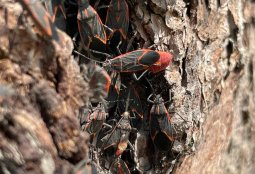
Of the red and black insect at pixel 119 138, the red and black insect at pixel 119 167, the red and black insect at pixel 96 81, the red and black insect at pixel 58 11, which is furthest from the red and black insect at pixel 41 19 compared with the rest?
the red and black insect at pixel 119 167

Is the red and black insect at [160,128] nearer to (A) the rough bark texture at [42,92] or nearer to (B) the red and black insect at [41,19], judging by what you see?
(A) the rough bark texture at [42,92]

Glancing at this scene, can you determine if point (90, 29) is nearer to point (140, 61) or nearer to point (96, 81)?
point (140, 61)

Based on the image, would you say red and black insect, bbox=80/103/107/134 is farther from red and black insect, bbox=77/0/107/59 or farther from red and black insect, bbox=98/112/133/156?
red and black insect, bbox=77/0/107/59

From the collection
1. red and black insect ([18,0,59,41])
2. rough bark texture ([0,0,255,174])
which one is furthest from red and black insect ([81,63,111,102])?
red and black insect ([18,0,59,41])

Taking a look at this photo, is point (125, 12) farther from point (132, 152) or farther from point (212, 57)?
point (132, 152)

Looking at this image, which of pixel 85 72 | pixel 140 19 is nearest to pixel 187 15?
pixel 140 19

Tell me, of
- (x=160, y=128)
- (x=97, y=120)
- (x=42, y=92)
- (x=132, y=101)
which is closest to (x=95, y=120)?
(x=97, y=120)
